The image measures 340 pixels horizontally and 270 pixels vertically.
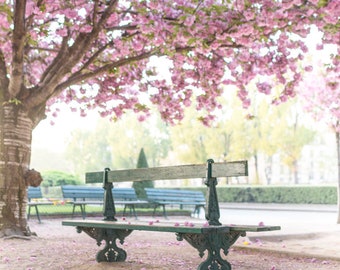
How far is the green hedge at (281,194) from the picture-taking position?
30219mm

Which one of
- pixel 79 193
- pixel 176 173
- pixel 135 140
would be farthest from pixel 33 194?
pixel 135 140

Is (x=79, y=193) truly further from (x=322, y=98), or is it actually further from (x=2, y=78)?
(x=322, y=98)

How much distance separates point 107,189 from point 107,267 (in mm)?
1107

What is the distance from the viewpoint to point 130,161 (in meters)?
59.4

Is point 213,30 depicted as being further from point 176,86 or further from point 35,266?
point 35,266

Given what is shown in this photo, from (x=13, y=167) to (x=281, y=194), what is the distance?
956 inches

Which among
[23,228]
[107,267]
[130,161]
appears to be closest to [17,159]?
[23,228]

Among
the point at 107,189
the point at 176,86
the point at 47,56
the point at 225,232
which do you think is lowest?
the point at 225,232

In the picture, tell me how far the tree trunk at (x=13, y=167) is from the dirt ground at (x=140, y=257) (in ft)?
1.28

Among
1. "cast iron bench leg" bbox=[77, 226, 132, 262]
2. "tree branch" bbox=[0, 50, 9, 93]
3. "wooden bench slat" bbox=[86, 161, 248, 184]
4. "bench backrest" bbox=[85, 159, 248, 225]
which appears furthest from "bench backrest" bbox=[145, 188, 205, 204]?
"cast iron bench leg" bbox=[77, 226, 132, 262]

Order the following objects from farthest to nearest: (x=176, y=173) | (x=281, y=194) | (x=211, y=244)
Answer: (x=281, y=194)
(x=176, y=173)
(x=211, y=244)

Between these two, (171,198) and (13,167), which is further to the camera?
(171,198)

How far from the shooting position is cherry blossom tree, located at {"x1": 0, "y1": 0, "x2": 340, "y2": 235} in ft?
28.3

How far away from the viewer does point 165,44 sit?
→ 9.58 meters
